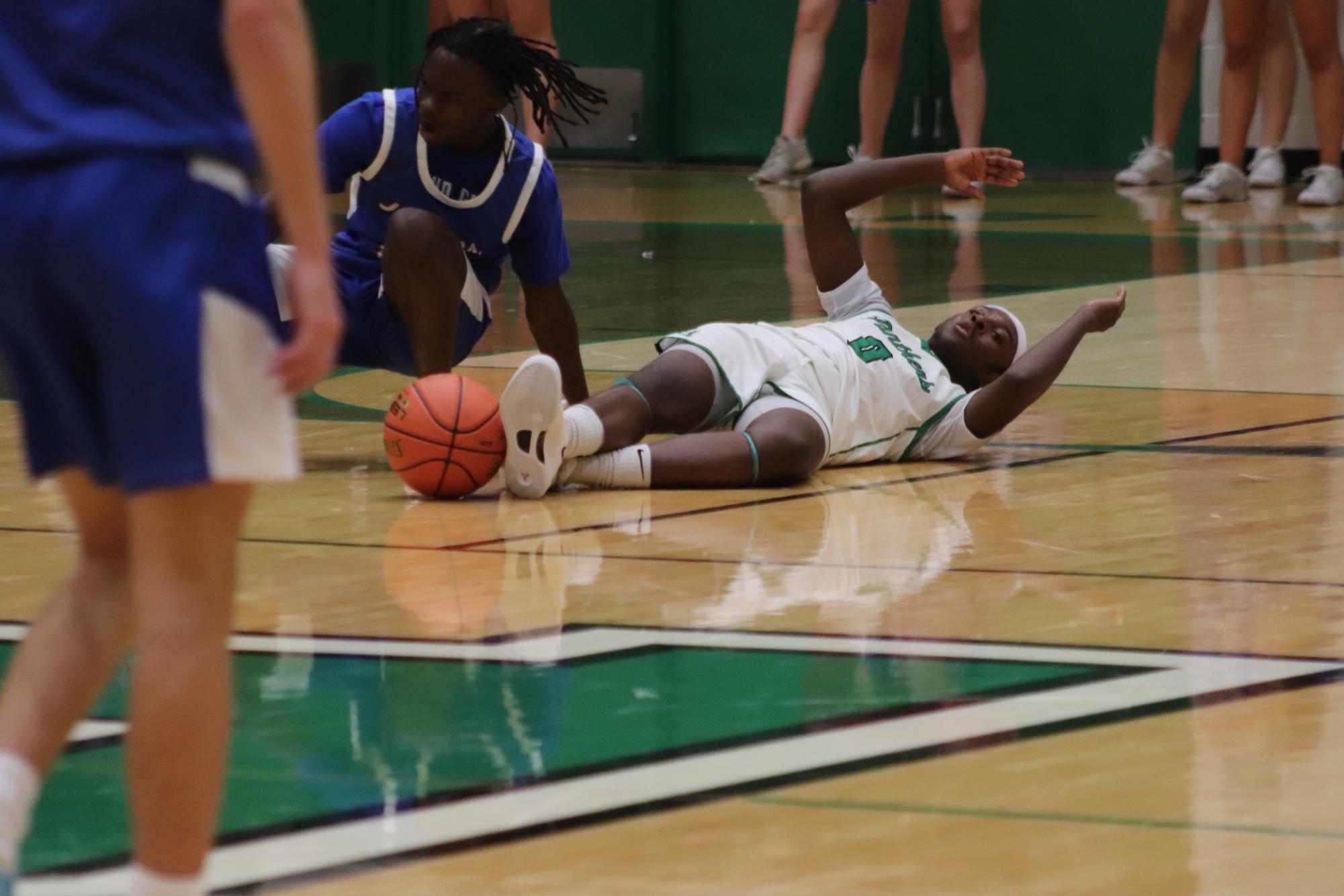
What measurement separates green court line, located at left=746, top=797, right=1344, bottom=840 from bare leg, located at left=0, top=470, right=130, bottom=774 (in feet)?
2.35

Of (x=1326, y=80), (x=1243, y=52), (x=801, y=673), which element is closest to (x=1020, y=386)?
(x=801, y=673)

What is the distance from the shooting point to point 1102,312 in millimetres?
5051

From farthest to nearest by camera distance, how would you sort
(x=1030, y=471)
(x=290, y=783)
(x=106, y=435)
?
1. (x=1030, y=471)
2. (x=290, y=783)
3. (x=106, y=435)

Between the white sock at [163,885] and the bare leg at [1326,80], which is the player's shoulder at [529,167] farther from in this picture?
the bare leg at [1326,80]

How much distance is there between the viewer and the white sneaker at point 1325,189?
1201 centimetres

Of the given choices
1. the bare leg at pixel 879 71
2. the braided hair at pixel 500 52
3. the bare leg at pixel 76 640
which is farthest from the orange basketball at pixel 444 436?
the bare leg at pixel 879 71

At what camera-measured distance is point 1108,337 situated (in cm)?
688

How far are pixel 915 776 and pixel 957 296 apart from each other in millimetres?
5199

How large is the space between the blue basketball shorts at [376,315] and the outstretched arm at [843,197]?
2.36 feet

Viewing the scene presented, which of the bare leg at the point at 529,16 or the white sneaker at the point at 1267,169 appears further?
the white sneaker at the point at 1267,169

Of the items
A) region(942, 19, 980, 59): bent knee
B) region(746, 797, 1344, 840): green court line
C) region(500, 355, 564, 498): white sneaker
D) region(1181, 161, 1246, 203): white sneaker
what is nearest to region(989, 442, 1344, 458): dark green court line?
region(500, 355, 564, 498): white sneaker

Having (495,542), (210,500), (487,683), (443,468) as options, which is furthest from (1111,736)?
(443,468)

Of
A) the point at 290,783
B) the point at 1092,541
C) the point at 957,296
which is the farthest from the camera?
the point at 957,296

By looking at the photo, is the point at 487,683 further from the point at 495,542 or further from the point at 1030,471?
the point at 1030,471
